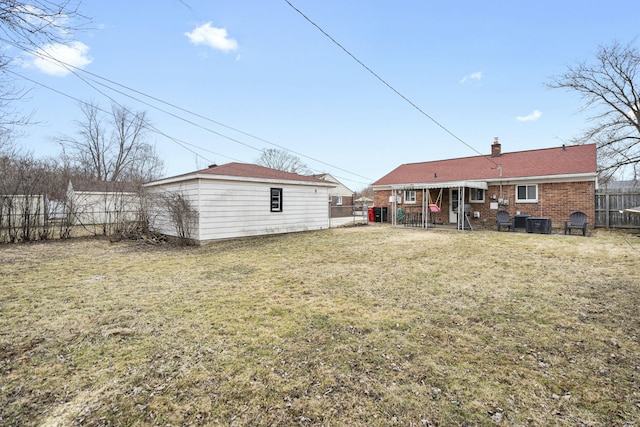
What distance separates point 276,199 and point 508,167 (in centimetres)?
1275

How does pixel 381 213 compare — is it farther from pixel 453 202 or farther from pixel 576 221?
pixel 576 221

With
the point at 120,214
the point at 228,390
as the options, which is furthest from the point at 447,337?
the point at 120,214

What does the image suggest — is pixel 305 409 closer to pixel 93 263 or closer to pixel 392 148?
pixel 93 263

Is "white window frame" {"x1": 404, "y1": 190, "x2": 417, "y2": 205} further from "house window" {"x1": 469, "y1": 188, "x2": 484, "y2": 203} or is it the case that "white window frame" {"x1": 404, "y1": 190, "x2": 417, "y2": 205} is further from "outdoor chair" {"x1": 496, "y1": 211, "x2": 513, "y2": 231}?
"outdoor chair" {"x1": 496, "y1": 211, "x2": 513, "y2": 231}

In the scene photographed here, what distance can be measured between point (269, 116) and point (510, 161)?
632 inches

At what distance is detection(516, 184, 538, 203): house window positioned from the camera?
1430cm

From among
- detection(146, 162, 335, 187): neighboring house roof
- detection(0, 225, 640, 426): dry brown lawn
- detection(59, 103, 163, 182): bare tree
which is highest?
detection(59, 103, 163, 182): bare tree

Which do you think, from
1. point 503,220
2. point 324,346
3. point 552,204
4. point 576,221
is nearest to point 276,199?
point 324,346

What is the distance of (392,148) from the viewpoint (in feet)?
85.6

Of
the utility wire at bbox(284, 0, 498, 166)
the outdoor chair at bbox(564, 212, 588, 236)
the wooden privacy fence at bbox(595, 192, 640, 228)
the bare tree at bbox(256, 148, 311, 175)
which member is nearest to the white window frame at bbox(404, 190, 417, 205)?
the utility wire at bbox(284, 0, 498, 166)

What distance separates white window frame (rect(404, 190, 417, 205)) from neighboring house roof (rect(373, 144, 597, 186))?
0.79 metres

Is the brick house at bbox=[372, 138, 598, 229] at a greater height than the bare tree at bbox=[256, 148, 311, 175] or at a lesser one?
lesser

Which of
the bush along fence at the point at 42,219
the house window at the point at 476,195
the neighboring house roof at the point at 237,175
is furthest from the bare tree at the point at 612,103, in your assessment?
the bush along fence at the point at 42,219

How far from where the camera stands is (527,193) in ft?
47.6
